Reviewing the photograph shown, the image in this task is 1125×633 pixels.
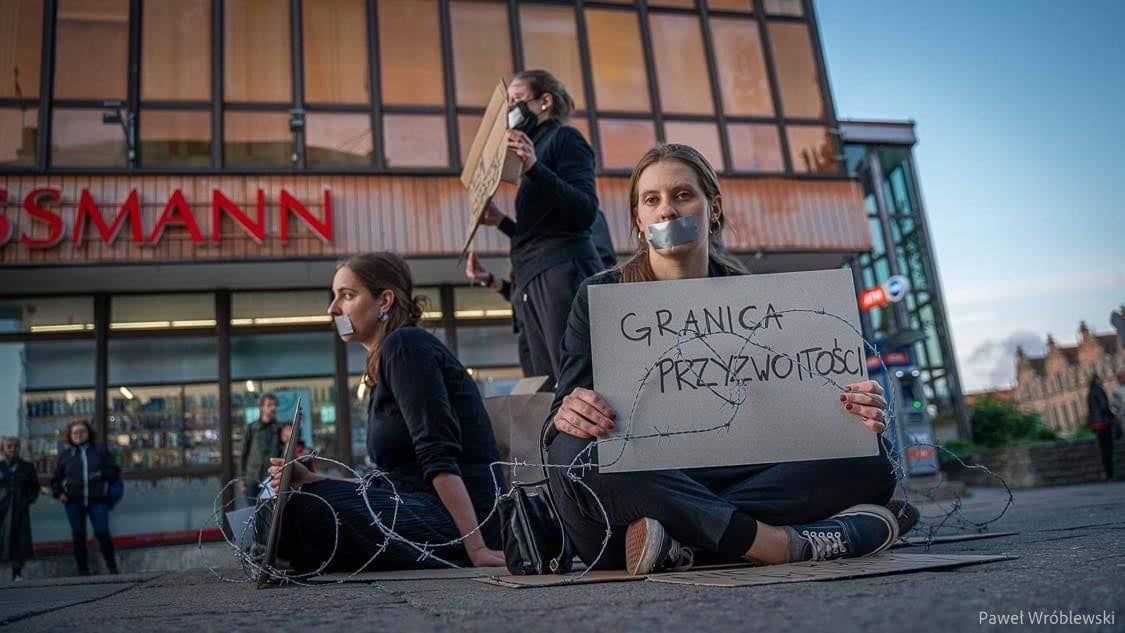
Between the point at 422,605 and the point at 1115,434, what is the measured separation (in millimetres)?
14991

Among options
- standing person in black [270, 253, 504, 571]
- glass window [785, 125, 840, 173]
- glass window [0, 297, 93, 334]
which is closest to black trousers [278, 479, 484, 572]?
standing person in black [270, 253, 504, 571]

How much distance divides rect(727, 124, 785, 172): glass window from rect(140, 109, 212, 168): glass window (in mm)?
6884

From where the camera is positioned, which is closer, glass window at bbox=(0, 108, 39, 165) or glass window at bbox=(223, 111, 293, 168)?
glass window at bbox=(0, 108, 39, 165)

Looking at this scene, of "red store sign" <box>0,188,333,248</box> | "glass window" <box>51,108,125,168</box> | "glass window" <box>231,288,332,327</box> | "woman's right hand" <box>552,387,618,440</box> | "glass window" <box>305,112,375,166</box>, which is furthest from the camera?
"glass window" <box>231,288,332,327</box>

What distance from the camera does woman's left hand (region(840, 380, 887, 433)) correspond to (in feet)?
7.13

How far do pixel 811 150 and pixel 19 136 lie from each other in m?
10.1

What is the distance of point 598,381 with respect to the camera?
2.17 m

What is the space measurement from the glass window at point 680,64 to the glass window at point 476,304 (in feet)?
11.8

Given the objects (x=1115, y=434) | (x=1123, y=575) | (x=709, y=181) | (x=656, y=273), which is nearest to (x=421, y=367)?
(x=656, y=273)

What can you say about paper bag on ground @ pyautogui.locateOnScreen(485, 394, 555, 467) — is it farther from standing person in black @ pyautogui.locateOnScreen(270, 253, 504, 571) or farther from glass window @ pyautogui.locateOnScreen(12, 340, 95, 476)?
glass window @ pyautogui.locateOnScreen(12, 340, 95, 476)

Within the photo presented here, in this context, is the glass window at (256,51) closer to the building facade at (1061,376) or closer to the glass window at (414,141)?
the glass window at (414,141)

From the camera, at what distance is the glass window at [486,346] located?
11734 millimetres

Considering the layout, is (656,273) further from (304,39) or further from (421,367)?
(304,39)

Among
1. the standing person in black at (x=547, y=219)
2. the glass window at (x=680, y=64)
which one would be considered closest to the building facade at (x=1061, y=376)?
the glass window at (x=680, y=64)
